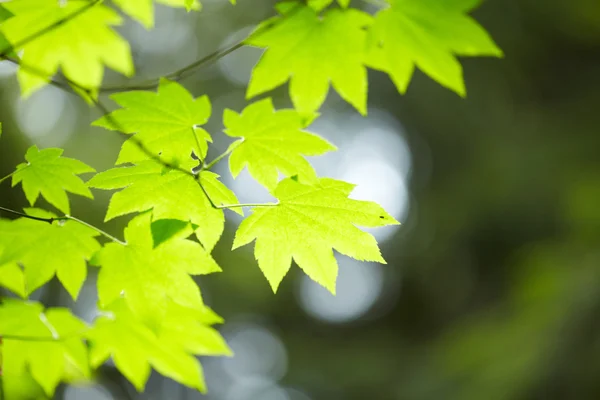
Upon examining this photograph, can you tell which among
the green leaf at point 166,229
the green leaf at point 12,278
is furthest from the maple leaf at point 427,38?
the green leaf at point 12,278

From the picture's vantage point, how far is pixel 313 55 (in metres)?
1.01

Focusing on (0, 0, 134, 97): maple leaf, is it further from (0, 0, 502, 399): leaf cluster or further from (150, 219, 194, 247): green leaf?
(150, 219, 194, 247): green leaf

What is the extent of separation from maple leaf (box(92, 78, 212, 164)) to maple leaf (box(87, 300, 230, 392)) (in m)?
0.40

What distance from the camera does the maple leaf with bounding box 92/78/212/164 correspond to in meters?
0.82

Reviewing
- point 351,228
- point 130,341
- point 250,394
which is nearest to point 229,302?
point 250,394

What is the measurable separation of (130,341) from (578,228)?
4695mm

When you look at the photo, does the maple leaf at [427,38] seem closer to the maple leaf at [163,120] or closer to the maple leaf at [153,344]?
the maple leaf at [163,120]

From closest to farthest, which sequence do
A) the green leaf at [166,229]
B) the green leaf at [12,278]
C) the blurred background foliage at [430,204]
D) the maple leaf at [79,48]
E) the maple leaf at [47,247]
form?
1. the green leaf at [166,229]
2. the maple leaf at [47,247]
3. the green leaf at [12,278]
4. the maple leaf at [79,48]
5. the blurred background foliage at [430,204]

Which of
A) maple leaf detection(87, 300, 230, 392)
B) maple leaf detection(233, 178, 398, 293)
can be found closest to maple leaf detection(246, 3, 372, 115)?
maple leaf detection(233, 178, 398, 293)

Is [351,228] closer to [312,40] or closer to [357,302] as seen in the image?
[312,40]

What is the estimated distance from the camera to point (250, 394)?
7.27 m

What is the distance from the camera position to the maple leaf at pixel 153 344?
108 centimetres

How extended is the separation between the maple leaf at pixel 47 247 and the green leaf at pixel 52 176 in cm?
4

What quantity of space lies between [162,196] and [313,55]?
451mm
